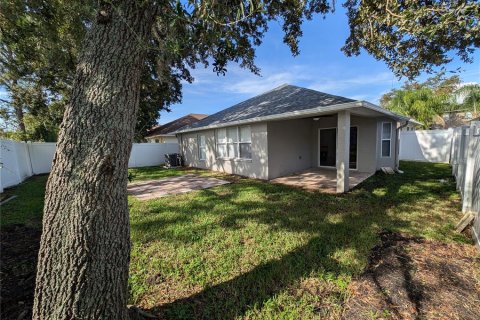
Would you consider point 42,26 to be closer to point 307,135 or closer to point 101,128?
point 101,128

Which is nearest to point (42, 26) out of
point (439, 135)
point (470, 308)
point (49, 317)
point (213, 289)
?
point (49, 317)

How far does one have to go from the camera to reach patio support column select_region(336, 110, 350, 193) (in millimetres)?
6570

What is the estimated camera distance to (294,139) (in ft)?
32.8

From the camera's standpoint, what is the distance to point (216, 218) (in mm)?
4969

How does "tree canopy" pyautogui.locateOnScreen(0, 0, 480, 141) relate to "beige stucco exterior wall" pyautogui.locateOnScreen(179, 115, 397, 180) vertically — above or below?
above

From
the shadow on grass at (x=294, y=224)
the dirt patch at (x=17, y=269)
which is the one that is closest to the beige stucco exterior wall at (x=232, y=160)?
the shadow on grass at (x=294, y=224)

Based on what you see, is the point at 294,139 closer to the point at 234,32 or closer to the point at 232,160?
the point at 232,160

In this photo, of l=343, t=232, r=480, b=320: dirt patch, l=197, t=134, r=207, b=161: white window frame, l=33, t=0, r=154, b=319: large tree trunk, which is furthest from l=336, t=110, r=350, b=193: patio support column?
l=197, t=134, r=207, b=161: white window frame

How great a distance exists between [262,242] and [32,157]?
1481cm

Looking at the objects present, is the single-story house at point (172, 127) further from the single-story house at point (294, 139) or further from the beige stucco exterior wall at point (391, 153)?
the beige stucco exterior wall at point (391, 153)

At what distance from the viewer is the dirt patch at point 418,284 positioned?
7.57 feet

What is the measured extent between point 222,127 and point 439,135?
42.9 ft

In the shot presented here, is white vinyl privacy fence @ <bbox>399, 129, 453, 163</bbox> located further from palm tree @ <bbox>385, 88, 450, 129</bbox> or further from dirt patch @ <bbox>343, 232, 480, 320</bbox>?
dirt patch @ <bbox>343, 232, 480, 320</bbox>

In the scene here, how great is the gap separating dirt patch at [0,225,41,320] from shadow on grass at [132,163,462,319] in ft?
4.68
